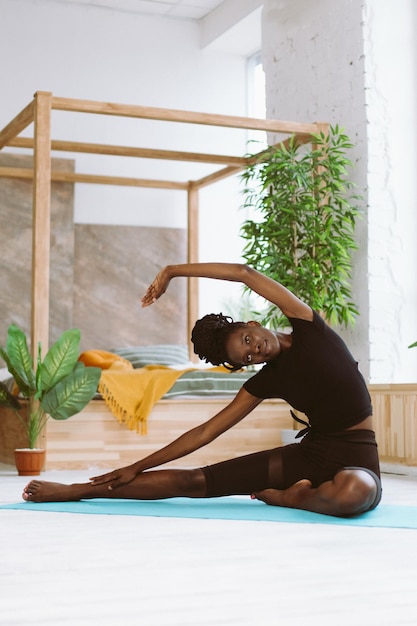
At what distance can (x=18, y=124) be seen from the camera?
18.8 ft

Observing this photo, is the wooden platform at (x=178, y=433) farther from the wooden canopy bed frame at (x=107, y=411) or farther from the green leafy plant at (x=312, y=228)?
the green leafy plant at (x=312, y=228)

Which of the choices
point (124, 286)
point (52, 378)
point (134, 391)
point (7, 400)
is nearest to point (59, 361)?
point (52, 378)

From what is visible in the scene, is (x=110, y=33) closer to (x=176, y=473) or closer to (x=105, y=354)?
(x=105, y=354)

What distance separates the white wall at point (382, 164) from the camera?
6.10 m

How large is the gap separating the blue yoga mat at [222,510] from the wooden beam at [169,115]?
8.15 ft

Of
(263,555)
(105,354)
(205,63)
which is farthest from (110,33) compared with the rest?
(263,555)

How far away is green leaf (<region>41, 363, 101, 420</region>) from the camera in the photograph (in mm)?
5125

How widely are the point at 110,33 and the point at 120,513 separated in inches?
237

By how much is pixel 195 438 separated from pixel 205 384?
2.27m

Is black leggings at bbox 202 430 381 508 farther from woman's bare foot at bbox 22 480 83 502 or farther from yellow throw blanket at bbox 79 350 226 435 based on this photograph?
yellow throw blanket at bbox 79 350 226 435

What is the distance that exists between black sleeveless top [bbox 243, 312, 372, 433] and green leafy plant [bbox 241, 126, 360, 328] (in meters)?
2.40

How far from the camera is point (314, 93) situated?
6789 millimetres

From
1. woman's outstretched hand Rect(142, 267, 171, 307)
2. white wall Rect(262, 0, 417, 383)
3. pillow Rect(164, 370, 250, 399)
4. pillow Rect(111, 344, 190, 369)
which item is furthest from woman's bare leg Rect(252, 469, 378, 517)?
pillow Rect(111, 344, 190, 369)

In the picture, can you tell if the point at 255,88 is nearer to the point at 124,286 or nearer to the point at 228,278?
the point at 124,286
